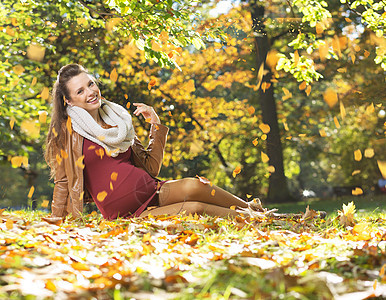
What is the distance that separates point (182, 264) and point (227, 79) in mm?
11979

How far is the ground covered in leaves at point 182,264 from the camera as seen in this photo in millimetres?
1687

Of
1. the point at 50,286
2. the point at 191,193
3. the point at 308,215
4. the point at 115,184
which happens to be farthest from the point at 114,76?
the point at 50,286

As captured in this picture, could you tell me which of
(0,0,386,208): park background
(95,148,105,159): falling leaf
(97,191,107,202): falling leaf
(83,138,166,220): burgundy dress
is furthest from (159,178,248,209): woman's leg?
(0,0,386,208): park background

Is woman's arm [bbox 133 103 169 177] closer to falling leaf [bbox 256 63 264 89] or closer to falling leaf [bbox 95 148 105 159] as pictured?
falling leaf [bbox 95 148 105 159]

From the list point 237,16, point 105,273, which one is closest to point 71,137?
point 105,273

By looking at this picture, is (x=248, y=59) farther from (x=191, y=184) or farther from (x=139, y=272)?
(x=139, y=272)

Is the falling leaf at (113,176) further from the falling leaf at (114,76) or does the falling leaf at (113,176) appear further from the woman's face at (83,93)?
the falling leaf at (114,76)

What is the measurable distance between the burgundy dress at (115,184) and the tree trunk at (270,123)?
6.79 metres

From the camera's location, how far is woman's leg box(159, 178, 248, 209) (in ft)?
12.9

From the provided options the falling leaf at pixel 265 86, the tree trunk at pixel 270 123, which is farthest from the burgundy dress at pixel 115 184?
the falling leaf at pixel 265 86

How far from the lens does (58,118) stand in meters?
4.16

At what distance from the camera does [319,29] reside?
8.33m

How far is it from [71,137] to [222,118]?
9941 millimetres

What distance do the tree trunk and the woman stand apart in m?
6.51
